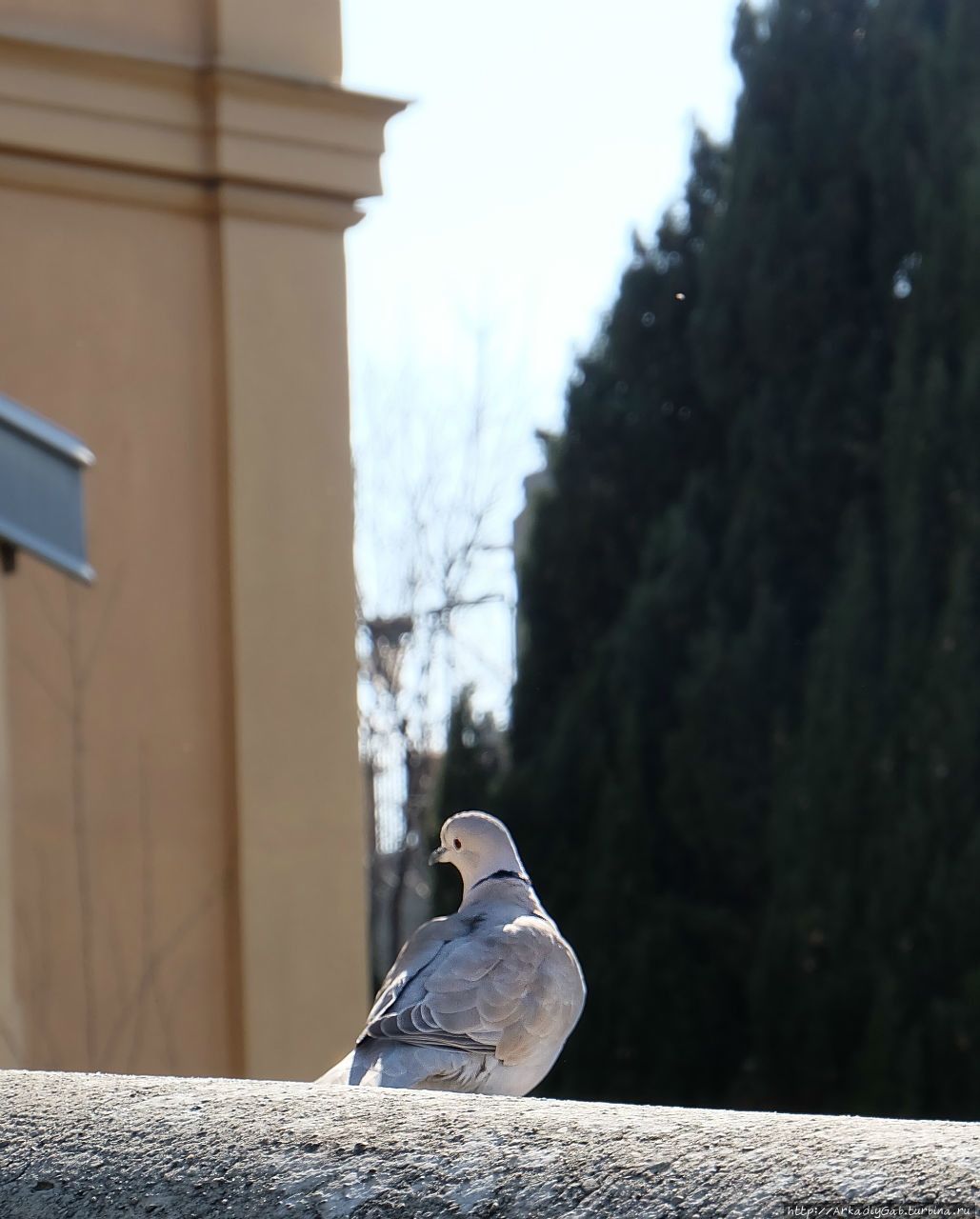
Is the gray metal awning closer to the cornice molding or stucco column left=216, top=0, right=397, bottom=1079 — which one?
stucco column left=216, top=0, right=397, bottom=1079

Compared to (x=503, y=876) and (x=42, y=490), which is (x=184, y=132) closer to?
(x=42, y=490)

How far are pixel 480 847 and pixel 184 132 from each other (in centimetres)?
425

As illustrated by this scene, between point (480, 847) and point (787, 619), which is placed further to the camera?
point (787, 619)

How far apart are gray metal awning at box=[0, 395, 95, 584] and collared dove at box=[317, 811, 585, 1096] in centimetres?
258

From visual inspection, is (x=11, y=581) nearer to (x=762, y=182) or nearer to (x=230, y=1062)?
(x=230, y=1062)

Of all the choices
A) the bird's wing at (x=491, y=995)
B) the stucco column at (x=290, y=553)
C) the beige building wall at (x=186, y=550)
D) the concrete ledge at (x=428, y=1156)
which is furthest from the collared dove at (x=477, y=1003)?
the stucco column at (x=290, y=553)

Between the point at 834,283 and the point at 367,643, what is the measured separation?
7.06 metres

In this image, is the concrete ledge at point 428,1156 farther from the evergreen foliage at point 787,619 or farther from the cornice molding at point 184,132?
the evergreen foliage at point 787,619

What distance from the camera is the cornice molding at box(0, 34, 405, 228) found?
5.55 metres

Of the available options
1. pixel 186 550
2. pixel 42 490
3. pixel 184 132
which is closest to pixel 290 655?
pixel 186 550

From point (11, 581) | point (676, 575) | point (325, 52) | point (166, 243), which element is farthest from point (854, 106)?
point (11, 581)

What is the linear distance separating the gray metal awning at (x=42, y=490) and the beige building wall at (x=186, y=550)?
92 centimetres

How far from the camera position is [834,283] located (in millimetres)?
10086

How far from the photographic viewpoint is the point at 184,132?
5836 mm
